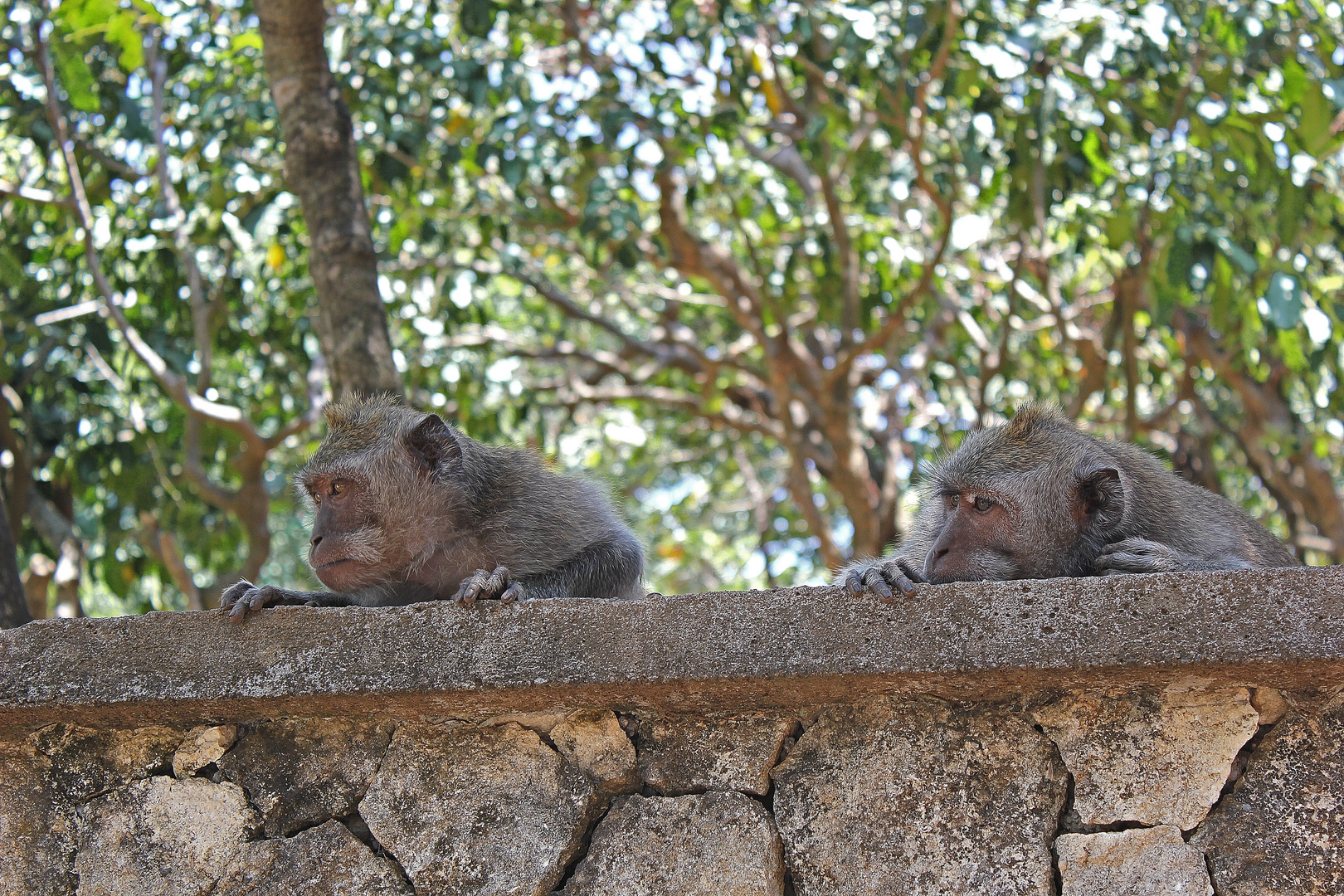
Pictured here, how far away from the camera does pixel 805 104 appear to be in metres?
7.79

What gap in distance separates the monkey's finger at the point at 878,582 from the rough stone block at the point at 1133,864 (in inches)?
21.2

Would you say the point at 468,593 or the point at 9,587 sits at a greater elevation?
the point at 468,593

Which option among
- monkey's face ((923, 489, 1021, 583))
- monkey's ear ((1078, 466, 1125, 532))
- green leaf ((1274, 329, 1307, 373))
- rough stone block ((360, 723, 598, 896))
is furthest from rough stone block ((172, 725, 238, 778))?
green leaf ((1274, 329, 1307, 373))

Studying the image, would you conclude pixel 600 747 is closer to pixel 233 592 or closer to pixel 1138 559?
pixel 233 592

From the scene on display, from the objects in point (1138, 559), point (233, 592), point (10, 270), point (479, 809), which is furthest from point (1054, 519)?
point (10, 270)

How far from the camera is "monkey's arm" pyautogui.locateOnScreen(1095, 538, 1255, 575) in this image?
8.49ft

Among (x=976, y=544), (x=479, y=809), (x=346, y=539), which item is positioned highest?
(x=346, y=539)

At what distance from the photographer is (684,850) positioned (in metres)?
2.35

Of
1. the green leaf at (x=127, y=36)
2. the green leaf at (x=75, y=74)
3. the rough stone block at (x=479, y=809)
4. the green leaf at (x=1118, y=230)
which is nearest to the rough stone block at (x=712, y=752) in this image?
the rough stone block at (x=479, y=809)

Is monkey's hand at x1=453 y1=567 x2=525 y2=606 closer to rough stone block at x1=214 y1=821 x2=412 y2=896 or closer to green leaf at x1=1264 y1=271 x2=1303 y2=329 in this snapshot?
rough stone block at x1=214 y1=821 x2=412 y2=896

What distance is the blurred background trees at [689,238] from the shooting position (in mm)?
5738

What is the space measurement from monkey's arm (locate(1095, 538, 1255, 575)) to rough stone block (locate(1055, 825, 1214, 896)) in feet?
1.81

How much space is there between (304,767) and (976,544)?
5.12 feet

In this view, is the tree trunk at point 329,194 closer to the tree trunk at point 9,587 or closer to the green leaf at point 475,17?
the green leaf at point 475,17
